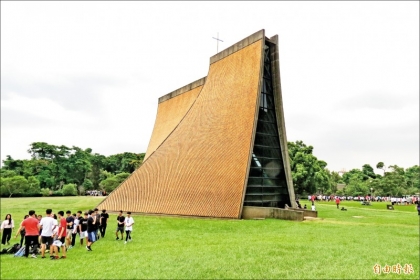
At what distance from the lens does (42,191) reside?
48.7 metres

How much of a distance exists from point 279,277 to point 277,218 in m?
10.5

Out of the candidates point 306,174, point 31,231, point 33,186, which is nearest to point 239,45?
point 31,231

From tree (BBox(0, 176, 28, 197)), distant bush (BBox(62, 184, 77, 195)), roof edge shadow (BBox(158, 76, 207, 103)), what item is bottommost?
distant bush (BBox(62, 184, 77, 195))

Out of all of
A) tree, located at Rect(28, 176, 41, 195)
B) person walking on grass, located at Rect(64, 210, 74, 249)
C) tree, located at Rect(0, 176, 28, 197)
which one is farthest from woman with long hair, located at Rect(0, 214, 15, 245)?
tree, located at Rect(28, 176, 41, 195)

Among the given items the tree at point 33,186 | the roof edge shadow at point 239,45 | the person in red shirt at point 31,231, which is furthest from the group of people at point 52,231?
the tree at point 33,186

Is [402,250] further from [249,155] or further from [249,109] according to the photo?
[249,109]

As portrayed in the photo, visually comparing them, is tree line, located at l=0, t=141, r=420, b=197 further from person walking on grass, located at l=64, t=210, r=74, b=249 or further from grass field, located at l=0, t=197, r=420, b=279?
person walking on grass, located at l=64, t=210, r=74, b=249

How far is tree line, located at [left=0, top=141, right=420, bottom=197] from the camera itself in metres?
44.3

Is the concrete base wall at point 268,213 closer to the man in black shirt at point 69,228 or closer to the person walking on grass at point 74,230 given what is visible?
the person walking on grass at point 74,230

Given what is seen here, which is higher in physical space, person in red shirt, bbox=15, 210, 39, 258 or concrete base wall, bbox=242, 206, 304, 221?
person in red shirt, bbox=15, 210, 39, 258

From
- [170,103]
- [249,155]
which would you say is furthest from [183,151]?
[170,103]

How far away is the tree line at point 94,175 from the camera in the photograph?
44.3 m

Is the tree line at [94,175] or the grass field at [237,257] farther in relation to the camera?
the tree line at [94,175]

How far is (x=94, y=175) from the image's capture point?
2721 inches
